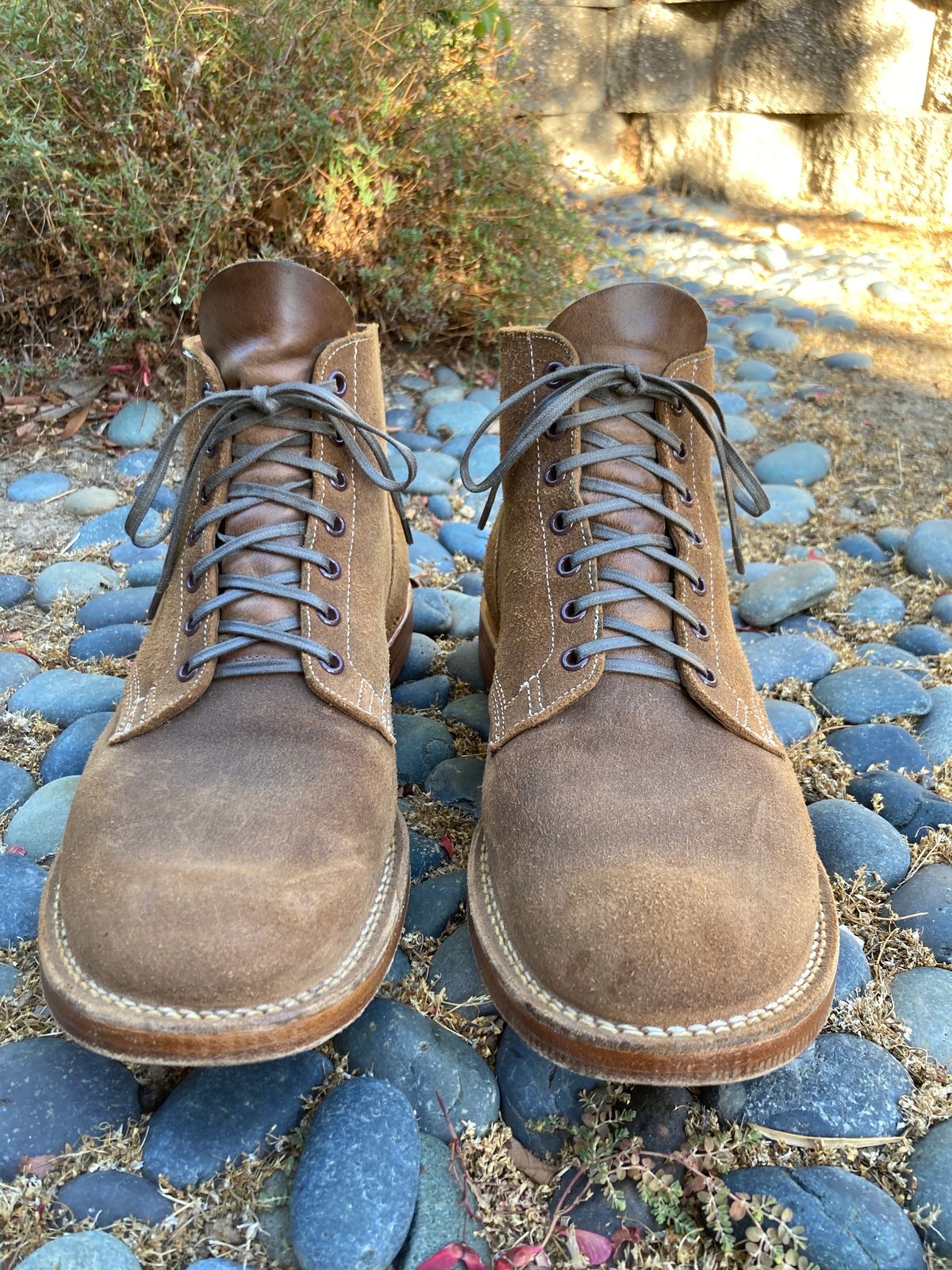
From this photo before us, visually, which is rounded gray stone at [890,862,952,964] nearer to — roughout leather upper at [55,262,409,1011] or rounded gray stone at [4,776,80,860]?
roughout leather upper at [55,262,409,1011]

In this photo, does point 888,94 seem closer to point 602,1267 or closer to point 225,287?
point 225,287

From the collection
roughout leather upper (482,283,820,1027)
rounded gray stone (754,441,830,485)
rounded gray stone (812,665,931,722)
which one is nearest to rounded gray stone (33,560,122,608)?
roughout leather upper (482,283,820,1027)

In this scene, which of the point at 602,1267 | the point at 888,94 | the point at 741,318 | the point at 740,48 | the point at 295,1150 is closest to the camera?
the point at 602,1267

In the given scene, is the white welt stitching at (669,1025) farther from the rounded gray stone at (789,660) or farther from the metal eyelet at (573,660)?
the rounded gray stone at (789,660)

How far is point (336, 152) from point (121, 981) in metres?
3.06

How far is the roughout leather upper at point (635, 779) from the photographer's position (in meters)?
1.21

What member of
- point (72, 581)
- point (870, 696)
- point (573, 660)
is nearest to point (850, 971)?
point (573, 660)

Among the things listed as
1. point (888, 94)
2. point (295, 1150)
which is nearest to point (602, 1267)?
point (295, 1150)

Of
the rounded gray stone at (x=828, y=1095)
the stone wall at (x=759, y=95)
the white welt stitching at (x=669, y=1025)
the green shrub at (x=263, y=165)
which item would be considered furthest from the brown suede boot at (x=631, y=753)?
the stone wall at (x=759, y=95)

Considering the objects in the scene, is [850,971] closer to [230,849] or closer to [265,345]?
[230,849]

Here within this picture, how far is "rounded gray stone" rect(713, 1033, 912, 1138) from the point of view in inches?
51.3

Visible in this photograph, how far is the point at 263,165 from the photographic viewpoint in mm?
3254

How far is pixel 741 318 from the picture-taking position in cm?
486

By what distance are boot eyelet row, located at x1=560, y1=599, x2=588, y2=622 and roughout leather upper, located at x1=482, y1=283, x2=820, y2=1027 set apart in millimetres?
11
